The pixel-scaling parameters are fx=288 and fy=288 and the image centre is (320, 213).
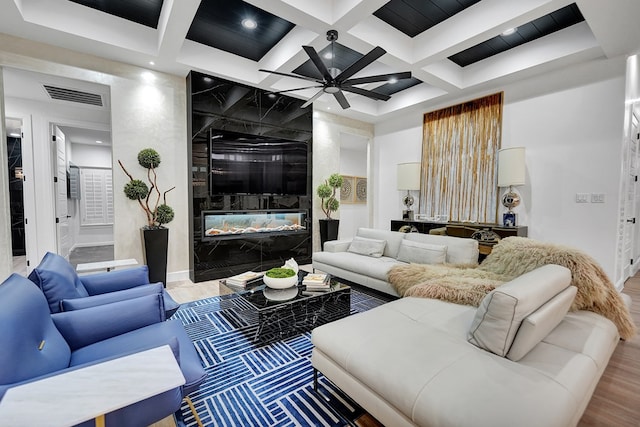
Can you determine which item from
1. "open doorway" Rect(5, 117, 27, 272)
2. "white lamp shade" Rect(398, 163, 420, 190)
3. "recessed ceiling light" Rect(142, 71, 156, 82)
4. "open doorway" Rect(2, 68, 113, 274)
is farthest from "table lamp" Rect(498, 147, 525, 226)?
"open doorway" Rect(5, 117, 27, 272)

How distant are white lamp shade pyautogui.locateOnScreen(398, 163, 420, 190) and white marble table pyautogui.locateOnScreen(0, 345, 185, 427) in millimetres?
5192

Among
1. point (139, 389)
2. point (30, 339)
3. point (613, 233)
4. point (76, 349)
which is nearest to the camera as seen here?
point (139, 389)

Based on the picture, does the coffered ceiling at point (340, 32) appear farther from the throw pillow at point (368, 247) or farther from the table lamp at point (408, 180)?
the throw pillow at point (368, 247)

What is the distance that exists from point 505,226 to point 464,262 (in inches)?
56.2

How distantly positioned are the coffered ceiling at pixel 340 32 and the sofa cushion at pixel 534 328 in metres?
2.72

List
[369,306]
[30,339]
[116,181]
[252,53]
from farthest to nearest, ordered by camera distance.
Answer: [252,53], [116,181], [369,306], [30,339]

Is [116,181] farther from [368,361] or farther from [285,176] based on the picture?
[368,361]

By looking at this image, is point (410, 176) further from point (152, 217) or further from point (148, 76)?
point (148, 76)

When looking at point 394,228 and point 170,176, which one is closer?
point 170,176

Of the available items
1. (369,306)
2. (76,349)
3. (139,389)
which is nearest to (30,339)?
(76,349)

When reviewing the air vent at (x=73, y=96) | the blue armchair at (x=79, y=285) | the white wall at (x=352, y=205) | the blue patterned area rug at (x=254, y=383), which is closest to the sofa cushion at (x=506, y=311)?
the blue patterned area rug at (x=254, y=383)

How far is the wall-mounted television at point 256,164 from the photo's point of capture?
4379 mm

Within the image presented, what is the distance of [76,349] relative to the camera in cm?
153

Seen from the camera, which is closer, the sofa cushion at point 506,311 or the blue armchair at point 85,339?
the blue armchair at point 85,339
